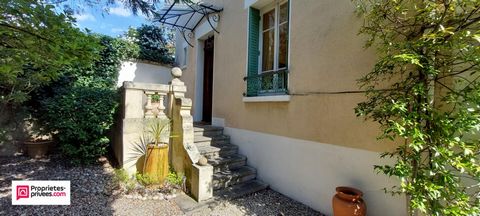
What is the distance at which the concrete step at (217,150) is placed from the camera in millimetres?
4855

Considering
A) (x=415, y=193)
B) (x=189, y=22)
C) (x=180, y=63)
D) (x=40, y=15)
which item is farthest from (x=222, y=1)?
(x=415, y=193)

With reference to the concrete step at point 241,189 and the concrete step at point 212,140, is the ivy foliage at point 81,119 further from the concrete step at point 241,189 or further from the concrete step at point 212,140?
the concrete step at point 241,189

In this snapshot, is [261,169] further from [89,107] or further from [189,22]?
[189,22]

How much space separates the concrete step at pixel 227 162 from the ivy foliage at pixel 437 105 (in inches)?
116

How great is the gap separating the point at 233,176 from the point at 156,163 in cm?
140

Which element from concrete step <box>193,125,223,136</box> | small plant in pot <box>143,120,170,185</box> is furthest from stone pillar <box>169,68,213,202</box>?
concrete step <box>193,125,223,136</box>

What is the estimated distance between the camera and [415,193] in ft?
6.57

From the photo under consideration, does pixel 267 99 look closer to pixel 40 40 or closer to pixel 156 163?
pixel 156 163

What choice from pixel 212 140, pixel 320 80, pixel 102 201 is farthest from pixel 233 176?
pixel 320 80

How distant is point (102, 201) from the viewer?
11.8 feet

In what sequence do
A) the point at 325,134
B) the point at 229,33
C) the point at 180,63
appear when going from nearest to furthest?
the point at 325,134
the point at 229,33
the point at 180,63

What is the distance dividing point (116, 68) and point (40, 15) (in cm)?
655

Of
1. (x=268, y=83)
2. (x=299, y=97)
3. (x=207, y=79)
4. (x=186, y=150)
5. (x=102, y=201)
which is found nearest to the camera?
(x=102, y=201)

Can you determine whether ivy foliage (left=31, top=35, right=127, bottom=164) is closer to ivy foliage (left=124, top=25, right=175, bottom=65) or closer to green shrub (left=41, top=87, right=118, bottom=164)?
green shrub (left=41, top=87, right=118, bottom=164)
